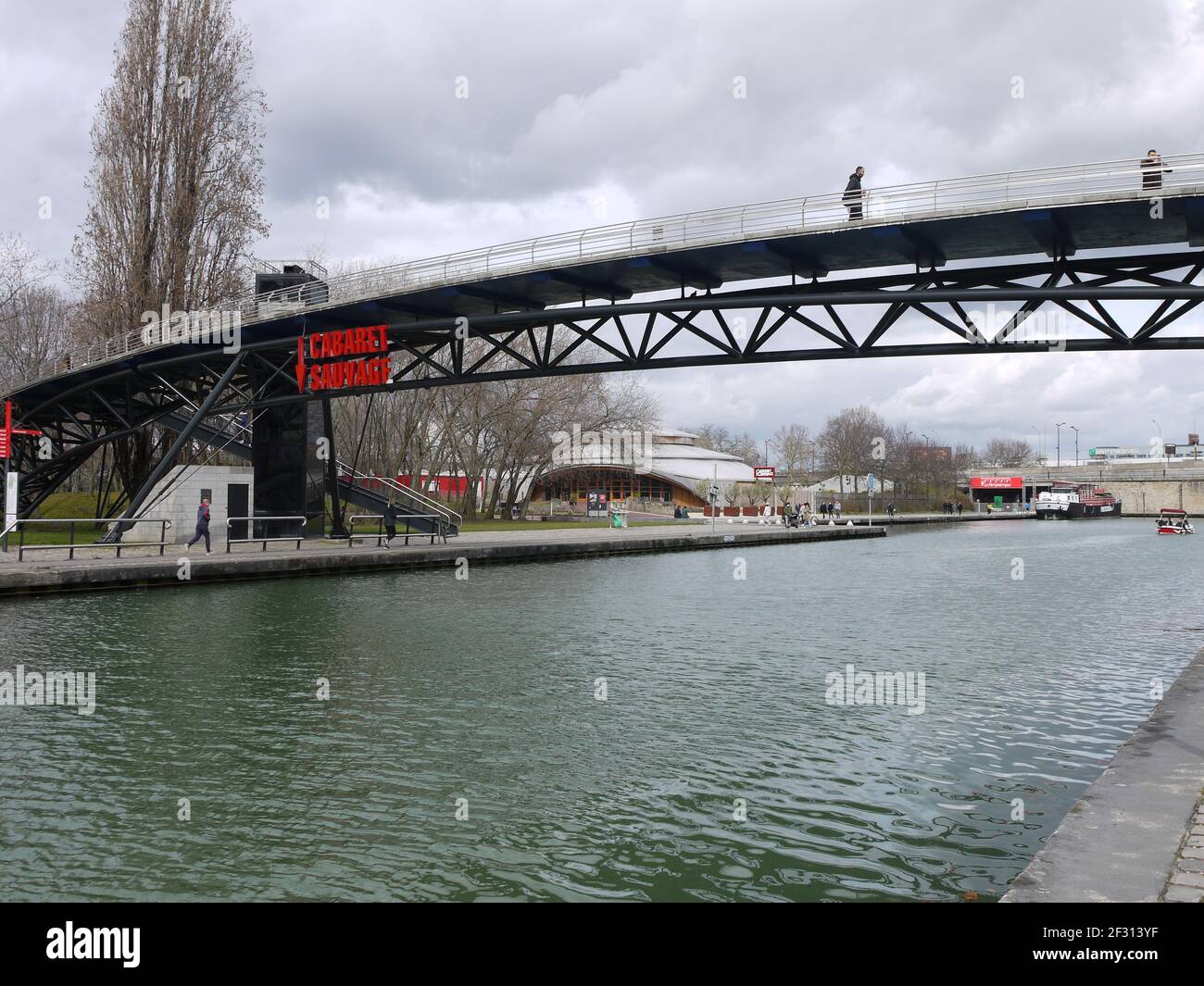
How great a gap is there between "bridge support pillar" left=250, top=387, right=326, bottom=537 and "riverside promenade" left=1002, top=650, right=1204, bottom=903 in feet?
93.3

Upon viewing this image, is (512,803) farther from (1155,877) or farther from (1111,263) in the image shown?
(1111,263)

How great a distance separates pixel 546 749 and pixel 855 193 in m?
15.4

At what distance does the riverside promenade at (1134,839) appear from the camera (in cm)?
455

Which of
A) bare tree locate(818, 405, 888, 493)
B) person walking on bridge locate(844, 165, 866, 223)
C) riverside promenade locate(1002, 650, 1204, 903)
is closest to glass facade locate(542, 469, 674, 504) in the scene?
bare tree locate(818, 405, 888, 493)

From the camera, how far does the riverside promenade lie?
14.9 ft

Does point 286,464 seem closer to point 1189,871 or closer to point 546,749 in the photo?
point 546,749

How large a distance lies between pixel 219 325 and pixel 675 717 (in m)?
25.5

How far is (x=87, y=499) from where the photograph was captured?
43625 millimetres

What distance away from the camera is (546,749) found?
8.98 meters

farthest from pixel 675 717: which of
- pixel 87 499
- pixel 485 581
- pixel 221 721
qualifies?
pixel 87 499

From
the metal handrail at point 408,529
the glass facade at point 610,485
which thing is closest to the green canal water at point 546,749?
the metal handrail at point 408,529

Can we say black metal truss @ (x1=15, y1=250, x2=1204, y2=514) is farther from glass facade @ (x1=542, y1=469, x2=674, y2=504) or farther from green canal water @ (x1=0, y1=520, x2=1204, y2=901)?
glass facade @ (x1=542, y1=469, x2=674, y2=504)

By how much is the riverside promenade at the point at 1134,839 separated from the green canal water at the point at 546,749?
70cm

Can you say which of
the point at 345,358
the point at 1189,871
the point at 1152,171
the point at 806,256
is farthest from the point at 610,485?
the point at 1189,871
